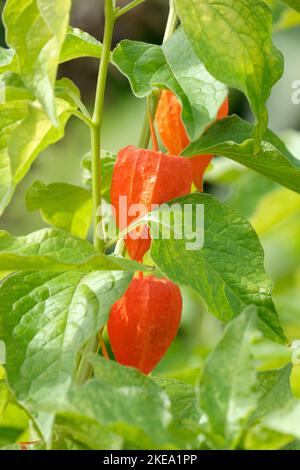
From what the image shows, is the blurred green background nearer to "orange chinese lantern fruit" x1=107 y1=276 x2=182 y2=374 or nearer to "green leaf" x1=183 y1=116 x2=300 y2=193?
"green leaf" x1=183 y1=116 x2=300 y2=193

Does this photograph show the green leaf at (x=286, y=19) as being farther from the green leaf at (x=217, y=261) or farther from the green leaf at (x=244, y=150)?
the green leaf at (x=217, y=261)

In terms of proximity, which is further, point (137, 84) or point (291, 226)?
point (291, 226)

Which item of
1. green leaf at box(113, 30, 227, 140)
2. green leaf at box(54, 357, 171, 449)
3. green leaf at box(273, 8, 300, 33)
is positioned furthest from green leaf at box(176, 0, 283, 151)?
green leaf at box(273, 8, 300, 33)

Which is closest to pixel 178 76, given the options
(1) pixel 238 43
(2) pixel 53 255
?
(1) pixel 238 43

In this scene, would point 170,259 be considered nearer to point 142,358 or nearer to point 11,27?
point 142,358

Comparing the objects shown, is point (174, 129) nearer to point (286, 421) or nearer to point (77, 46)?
point (77, 46)
